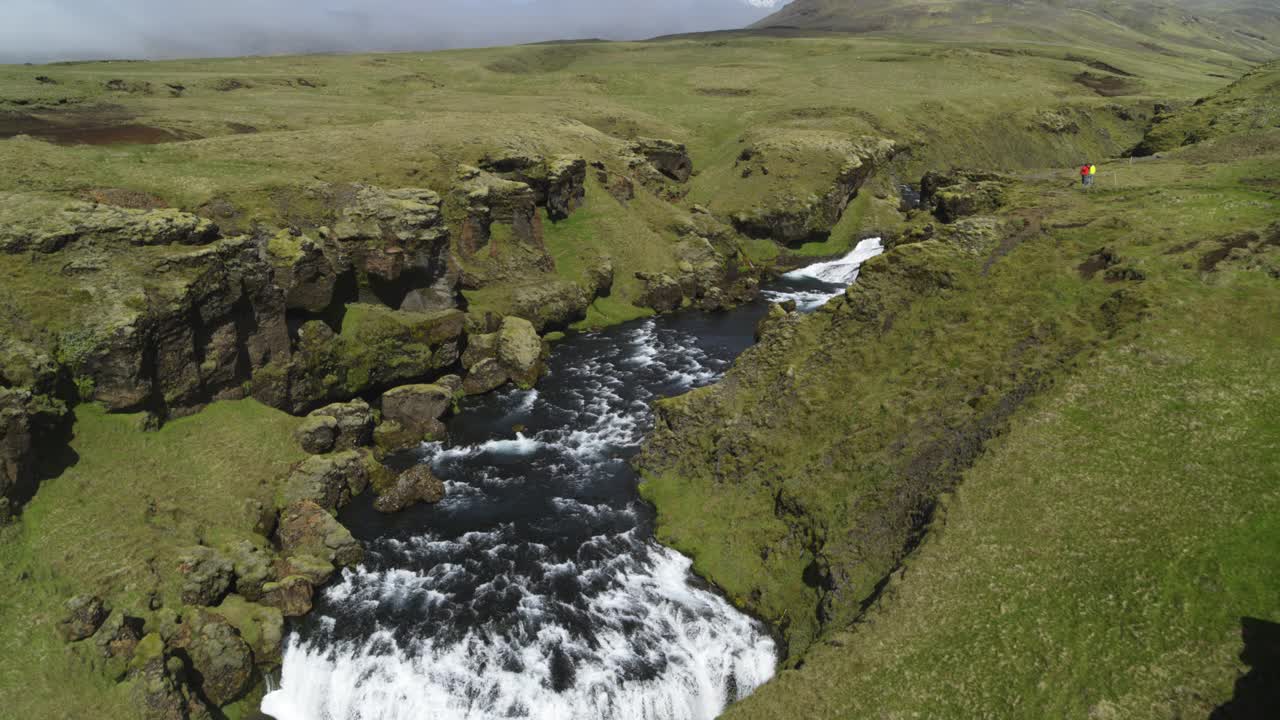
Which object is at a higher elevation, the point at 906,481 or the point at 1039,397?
the point at 1039,397

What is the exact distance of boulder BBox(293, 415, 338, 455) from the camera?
4903 centimetres

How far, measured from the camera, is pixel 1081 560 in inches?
1032

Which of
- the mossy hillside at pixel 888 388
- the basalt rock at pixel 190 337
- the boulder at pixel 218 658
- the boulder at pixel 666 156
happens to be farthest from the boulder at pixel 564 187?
the boulder at pixel 218 658

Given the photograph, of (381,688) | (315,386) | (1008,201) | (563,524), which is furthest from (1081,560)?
(315,386)

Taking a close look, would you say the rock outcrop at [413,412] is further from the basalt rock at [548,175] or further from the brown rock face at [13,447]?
the basalt rock at [548,175]

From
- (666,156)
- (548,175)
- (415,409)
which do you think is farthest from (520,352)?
(666,156)

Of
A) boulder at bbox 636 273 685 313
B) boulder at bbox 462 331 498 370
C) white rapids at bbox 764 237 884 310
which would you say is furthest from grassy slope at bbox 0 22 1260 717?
boulder at bbox 462 331 498 370

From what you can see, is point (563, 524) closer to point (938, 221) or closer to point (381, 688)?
point (381, 688)

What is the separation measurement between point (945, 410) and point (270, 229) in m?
59.4

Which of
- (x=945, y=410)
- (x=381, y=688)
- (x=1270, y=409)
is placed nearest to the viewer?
(x=1270, y=409)

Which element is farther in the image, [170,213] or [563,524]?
[170,213]

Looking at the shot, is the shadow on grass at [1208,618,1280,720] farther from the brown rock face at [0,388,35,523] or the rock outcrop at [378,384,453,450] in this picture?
Result: the brown rock face at [0,388,35,523]

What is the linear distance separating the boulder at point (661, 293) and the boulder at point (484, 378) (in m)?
28.5

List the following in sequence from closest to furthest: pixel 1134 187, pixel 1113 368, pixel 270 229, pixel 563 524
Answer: pixel 1113 368
pixel 563 524
pixel 1134 187
pixel 270 229
